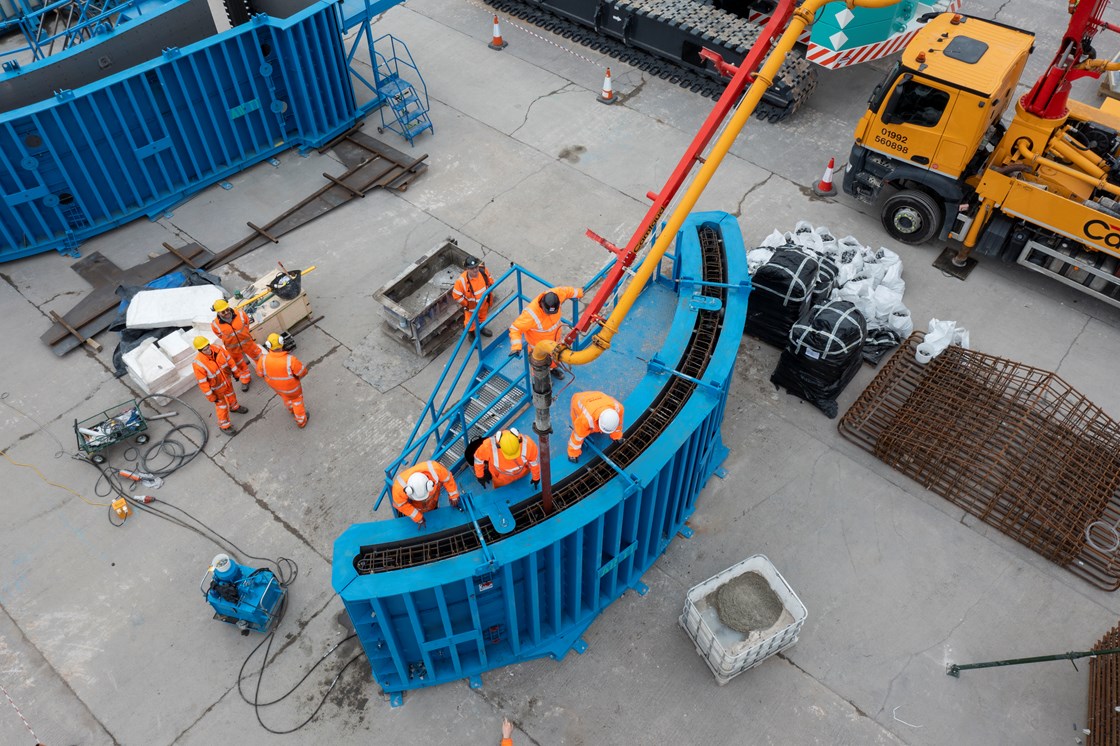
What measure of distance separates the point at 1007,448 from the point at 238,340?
9.71 metres

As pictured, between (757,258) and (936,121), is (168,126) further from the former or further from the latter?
(936,121)

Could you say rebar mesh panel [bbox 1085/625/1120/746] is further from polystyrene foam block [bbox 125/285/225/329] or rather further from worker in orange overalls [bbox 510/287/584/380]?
polystyrene foam block [bbox 125/285/225/329]

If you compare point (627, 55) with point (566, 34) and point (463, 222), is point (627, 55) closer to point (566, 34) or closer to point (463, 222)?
point (566, 34)

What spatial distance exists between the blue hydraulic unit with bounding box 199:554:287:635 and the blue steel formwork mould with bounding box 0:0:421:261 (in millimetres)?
7527

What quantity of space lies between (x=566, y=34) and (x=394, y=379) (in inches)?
405

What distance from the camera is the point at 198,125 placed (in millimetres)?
12883

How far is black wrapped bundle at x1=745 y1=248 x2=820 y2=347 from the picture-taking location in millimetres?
10117

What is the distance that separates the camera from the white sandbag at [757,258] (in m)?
11.2

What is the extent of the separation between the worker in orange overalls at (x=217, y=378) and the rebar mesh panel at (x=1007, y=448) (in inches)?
311

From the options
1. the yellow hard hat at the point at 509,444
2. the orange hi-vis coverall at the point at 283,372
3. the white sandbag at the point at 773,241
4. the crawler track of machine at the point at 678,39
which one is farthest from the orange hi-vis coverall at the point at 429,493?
the crawler track of machine at the point at 678,39

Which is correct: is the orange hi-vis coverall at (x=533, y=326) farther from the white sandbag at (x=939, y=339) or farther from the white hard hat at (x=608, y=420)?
the white sandbag at (x=939, y=339)

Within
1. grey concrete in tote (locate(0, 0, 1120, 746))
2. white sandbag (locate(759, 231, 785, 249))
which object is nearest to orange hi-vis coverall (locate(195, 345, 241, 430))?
grey concrete in tote (locate(0, 0, 1120, 746))

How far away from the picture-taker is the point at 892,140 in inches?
460

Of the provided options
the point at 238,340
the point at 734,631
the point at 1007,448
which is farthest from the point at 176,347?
the point at 1007,448
